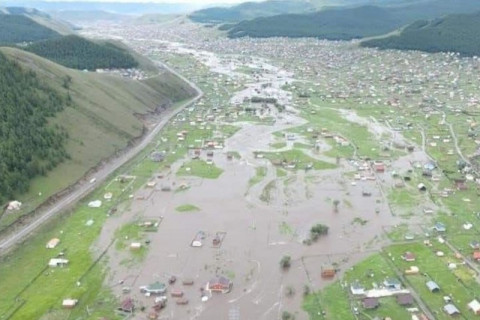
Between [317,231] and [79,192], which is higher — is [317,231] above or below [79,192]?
above

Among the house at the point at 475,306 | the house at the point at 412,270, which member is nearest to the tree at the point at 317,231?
the house at the point at 412,270

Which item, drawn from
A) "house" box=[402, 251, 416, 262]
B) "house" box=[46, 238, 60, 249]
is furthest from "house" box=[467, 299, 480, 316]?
"house" box=[46, 238, 60, 249]

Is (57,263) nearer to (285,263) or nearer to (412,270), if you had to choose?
(285,263)

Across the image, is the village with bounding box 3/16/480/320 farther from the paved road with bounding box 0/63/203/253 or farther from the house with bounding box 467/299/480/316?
the paved road with bounding box 0/63/203/253

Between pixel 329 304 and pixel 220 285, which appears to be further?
pixel 220 285

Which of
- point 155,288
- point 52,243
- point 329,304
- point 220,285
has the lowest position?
point 52,243

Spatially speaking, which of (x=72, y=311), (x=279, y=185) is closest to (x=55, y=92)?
(x=279, y=185)

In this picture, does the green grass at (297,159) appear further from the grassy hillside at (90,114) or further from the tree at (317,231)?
the grassy hillside at (90,114)

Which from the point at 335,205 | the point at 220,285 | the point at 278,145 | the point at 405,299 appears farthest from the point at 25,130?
the point at 405,299
